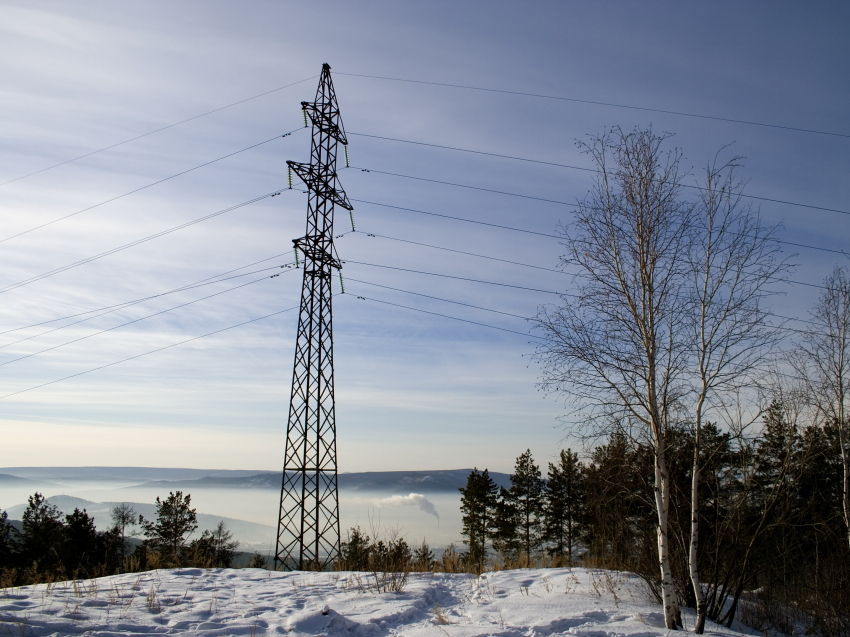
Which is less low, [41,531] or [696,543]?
[696,543]

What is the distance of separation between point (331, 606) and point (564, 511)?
36564 mm

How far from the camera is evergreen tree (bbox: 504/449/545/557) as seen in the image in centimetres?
4301

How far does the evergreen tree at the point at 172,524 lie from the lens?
42031 mm

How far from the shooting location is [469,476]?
4628cm

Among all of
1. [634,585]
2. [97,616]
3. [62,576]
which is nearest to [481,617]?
[634,585]

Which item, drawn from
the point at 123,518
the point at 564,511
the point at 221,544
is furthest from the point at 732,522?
the point at 123,518

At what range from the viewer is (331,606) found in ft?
30.5

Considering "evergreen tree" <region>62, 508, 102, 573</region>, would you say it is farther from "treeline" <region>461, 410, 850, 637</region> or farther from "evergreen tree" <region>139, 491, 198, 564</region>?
"treeline" <region>461, 410, 850, 637</region>

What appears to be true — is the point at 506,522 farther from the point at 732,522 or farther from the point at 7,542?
the point at 7,542

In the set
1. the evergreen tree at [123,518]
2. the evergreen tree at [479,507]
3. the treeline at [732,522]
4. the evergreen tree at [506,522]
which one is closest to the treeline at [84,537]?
the evergreen tree at [123,518]

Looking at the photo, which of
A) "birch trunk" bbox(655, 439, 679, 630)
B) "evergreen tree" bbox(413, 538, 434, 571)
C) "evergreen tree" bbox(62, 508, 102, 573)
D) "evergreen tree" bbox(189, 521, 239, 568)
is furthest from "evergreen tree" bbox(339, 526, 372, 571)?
"evergreen tree" bbox(62, 508, 102, 573)

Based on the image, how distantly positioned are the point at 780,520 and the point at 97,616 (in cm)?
1303

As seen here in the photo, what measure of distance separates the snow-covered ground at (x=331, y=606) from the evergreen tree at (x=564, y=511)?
30911 mm

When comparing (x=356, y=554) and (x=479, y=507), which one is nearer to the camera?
(x=356, y=554)
